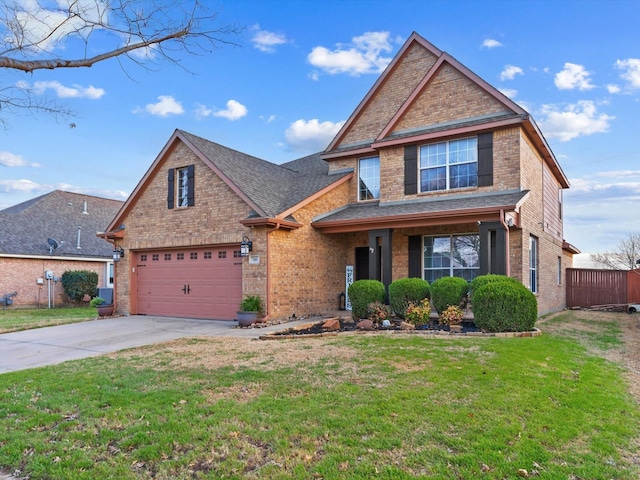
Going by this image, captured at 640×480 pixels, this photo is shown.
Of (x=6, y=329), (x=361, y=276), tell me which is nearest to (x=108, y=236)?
(x=6, y=329)

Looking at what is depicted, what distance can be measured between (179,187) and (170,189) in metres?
0.35

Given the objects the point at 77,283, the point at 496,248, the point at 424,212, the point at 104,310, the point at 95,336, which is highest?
the point at 424,212

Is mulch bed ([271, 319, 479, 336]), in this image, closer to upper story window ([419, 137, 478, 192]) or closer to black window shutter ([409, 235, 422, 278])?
black window shutter ([409, 235, 422, 278])

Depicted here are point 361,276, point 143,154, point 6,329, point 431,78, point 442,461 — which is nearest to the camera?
point 442,461

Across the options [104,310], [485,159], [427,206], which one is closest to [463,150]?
[485,159]

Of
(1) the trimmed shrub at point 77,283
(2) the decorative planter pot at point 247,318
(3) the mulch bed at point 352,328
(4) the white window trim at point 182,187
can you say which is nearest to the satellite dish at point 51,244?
(1) the trimmed shrub at point 77,283

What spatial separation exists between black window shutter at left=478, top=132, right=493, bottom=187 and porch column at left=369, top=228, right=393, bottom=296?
316 cm

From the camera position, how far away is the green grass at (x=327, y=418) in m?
3.66

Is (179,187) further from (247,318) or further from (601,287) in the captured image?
(601,287)

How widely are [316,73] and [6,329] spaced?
45.6 feet

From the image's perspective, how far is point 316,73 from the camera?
17906mm

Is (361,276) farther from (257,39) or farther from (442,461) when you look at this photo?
(442,461)

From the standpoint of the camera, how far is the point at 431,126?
1454cm

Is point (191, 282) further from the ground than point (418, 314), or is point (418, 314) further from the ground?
point (191, 282)
